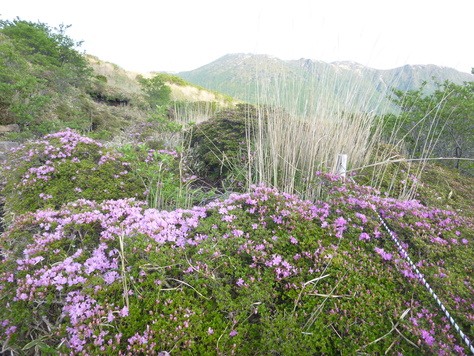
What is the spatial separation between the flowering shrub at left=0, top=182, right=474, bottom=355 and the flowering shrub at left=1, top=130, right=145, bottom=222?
88cm

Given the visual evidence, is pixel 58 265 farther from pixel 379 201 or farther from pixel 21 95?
pixel 21 95

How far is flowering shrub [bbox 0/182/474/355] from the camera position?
3.59 ft

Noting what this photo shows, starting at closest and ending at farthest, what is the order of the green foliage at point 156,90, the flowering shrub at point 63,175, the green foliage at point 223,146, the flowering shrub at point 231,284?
the flowering shrub at point 231,284
the flowering shrub at point 63,175
the green foliage at point 223,146
the green foliage at point 156,90

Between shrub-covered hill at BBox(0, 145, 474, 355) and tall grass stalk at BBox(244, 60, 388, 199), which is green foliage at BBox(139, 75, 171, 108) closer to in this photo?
tall grass stalk at BBox(244, 60, 388, 199)

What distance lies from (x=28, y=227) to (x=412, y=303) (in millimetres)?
2603

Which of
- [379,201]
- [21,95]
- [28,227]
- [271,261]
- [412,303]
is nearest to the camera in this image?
[412,303]

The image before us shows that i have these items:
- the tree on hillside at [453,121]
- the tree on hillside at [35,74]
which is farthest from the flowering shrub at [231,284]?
the tree on hillside at [35,74]

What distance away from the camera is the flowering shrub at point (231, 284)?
3.59 feet

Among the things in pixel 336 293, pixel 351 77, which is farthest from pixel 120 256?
pixel 351 77

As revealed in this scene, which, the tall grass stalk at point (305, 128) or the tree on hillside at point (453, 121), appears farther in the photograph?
the tree on hillside at point (453, 121)

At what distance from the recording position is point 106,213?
1788 mm

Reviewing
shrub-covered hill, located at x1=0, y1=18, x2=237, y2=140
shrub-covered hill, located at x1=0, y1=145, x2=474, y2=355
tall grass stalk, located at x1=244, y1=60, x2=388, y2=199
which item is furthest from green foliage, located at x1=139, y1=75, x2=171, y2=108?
shrub-covered hill, located at x1=0, y1=145, x2=474, y2=355

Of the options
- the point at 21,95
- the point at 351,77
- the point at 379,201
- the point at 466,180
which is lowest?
the point at 466,180

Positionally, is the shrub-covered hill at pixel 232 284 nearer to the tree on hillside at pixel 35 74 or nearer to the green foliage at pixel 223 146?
the green foliage at pixel 223 146
